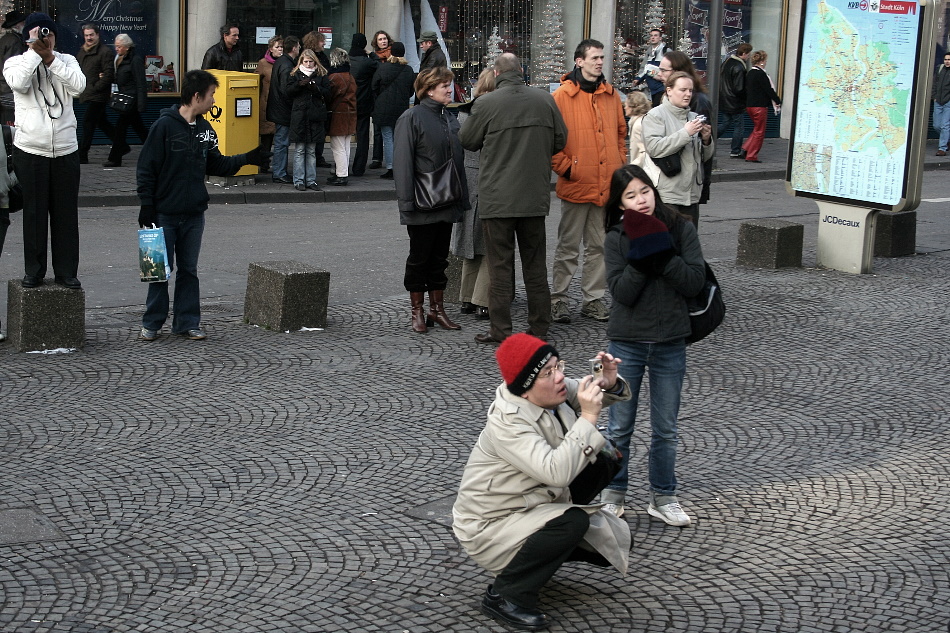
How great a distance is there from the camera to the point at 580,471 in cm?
443

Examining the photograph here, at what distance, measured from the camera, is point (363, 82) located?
680 inches

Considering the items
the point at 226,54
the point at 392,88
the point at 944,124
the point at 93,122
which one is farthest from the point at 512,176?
the point at 944,124

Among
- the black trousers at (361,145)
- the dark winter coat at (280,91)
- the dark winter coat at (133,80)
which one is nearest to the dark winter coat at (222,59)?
the dark winter coat at (133,80)

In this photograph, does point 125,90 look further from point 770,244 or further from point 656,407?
point 656,407

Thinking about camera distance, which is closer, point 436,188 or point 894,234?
point 436,188

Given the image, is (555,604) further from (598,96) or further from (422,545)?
(598,96)

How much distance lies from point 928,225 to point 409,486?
35.2 ft

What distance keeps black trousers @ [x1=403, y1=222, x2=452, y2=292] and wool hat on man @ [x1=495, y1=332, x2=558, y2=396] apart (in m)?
4.42

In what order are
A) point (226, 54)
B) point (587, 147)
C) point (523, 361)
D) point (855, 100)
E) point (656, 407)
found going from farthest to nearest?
point (226, 54) → point (855, 100) → point (587, 147) → point (656, 407) → point (523, 361)

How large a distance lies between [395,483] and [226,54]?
40.4 ft

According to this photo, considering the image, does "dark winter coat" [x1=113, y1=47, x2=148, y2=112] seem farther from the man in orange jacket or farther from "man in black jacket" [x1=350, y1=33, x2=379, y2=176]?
the man in orange jacket

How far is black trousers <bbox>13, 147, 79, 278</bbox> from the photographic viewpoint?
8320mm

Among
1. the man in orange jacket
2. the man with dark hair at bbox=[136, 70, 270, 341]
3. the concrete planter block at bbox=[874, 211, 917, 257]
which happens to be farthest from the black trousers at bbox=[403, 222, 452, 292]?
the concrete planter block at bbox=[874, 211, 917, 257]

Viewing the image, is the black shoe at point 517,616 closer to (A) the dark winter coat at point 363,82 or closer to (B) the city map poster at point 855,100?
(B) the city map poster at point 855,100
